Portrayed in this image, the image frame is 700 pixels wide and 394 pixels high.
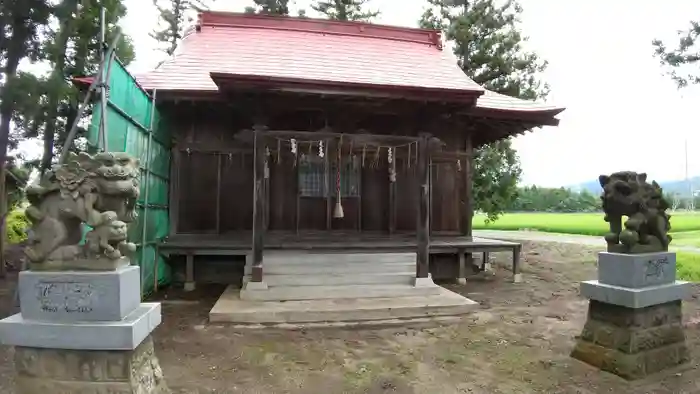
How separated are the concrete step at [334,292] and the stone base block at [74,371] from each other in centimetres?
420

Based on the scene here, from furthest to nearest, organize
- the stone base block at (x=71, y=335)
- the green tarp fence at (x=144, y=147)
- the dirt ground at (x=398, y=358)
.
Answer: the green tarp fence at (x=144, y=147) < the dirt ground at (x=398, y=358) < the stone base block at (x=71, y=335)

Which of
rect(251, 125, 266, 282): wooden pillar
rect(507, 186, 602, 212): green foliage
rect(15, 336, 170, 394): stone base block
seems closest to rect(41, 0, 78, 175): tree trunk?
rect(251, 125, 266, 282): wooden pillar

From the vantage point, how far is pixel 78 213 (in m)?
3.49

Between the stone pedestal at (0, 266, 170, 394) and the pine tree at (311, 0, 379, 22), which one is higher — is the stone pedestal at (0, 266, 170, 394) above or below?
below

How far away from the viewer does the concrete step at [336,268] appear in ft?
27.6

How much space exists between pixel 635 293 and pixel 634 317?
0.30 metres

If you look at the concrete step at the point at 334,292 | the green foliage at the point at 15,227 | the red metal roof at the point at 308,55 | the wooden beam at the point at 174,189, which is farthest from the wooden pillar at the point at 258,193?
the green foliage at the point at 15,227

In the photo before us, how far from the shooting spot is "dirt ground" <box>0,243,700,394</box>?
455 cm

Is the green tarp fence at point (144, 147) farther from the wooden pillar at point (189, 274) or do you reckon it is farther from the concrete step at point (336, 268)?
the concrete step at point (336, 268)

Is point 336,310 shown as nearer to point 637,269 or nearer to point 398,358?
point 398,358

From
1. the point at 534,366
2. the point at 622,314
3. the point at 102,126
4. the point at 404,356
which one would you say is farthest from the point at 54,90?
the point at 622,314

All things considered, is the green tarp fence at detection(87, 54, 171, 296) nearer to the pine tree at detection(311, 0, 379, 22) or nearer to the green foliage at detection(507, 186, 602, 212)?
the pine tree at detection(311, 0, 379, 22)

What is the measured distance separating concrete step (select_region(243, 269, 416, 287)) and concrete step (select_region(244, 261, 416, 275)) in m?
0.10

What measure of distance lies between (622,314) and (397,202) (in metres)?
6.31
